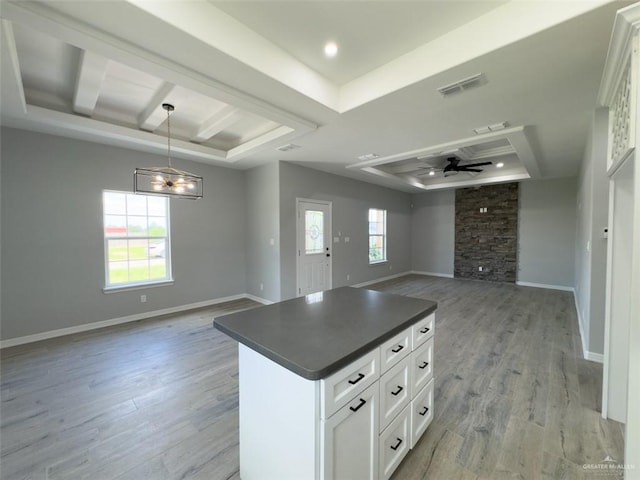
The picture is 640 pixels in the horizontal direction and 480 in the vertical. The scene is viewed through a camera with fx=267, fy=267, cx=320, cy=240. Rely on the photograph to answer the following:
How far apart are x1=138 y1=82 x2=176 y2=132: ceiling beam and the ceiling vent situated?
2.63 m

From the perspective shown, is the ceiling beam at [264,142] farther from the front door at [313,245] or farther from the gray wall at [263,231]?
the front door at [313,245]

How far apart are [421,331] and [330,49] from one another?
229 cm

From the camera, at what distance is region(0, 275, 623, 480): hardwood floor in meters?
1.68

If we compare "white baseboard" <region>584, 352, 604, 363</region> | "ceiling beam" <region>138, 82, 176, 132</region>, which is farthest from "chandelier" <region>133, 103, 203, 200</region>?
"white baseboard" <region>584, 352, 604, 363</region>

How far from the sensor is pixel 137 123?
12.0 ft

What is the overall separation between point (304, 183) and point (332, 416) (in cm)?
459

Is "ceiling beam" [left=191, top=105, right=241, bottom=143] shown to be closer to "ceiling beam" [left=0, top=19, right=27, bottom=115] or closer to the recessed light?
the recessed light

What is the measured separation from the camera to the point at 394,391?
150cm

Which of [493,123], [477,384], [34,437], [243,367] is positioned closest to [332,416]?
[243,367]

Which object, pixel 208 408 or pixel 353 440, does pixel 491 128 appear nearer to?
pixel 353 440

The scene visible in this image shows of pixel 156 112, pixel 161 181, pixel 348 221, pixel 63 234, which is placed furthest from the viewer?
pixel 348 221

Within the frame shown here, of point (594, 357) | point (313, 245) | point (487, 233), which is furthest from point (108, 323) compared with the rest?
point (487, 233)

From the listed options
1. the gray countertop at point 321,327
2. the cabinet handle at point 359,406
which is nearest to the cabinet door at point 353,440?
the cabinet handle at point 359,406

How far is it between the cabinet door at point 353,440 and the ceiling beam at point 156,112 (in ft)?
10.5
